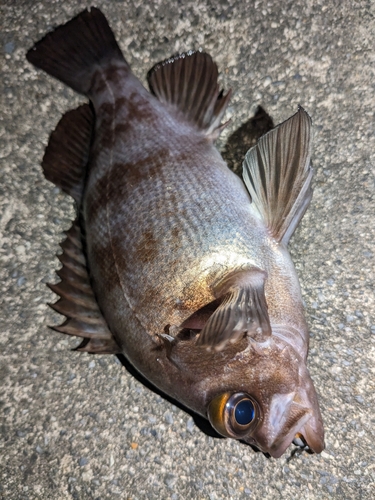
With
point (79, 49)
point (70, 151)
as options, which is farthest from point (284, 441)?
point (79, 49)

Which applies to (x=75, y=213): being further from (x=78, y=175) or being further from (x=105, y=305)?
(x=105, y=305)

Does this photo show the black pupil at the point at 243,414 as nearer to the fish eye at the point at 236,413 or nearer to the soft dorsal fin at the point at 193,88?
the fish eye at the point at 236,413

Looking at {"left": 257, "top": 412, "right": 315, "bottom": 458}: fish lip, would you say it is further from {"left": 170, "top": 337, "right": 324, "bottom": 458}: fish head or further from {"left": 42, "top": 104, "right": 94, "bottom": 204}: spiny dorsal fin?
{"left": 42, "top": 104, "right": 94, "bottom": 204}: spiny dorsal fin

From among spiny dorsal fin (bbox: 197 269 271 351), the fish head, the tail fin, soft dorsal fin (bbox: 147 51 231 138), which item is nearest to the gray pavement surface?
the tail fin

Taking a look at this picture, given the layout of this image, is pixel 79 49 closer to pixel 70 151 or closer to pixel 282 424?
pixel 70 151

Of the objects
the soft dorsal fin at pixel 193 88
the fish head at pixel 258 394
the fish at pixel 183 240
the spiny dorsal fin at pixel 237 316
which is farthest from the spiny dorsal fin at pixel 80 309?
the soft dorsal fin at pixel 193 88
